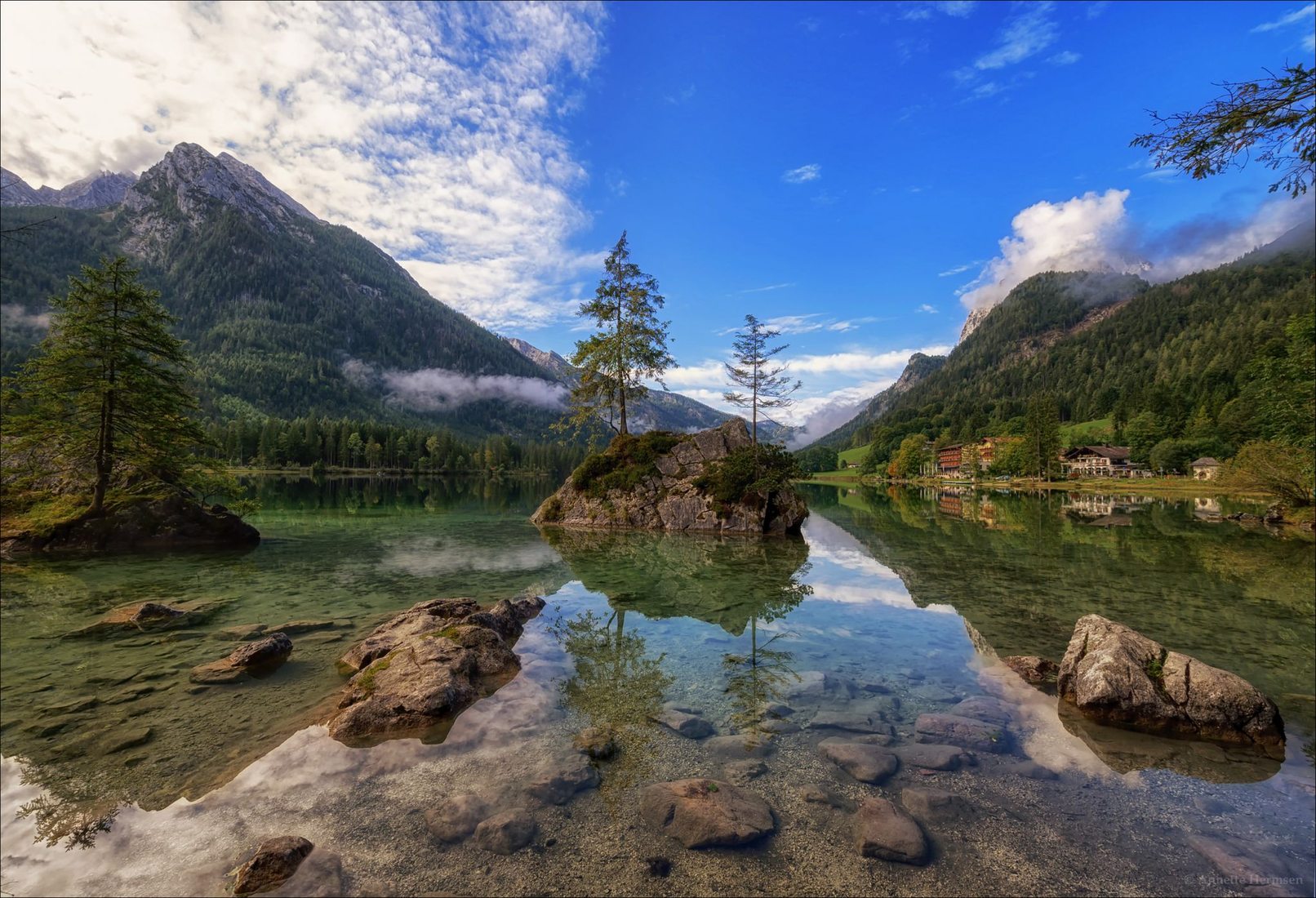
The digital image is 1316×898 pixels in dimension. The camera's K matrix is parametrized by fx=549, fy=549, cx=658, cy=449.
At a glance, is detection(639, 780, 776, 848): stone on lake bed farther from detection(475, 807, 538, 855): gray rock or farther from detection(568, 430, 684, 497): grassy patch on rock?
detection(568, 430, 684, 497): grassy patch on rock

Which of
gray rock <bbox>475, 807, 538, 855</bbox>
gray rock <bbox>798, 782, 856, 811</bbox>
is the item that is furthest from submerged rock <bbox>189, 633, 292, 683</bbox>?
gray rock <bbox>798, 782, 856, 811</bbox>

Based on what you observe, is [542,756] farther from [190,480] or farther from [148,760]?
[190,480]

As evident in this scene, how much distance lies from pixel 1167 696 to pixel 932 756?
17.9 ft

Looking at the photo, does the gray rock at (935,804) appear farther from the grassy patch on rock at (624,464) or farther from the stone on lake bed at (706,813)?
the grassy patch on rock at (624,464)

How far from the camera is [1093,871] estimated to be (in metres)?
6.79

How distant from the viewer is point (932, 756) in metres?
9.23

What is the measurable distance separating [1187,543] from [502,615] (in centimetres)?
4028

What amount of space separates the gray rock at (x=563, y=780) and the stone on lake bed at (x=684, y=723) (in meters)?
1.86

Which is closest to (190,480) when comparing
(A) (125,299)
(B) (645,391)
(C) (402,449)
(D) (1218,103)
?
(A) (125,299)

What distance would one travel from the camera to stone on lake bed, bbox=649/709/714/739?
9.98 m

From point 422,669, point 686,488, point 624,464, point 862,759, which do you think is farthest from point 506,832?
point 624,464

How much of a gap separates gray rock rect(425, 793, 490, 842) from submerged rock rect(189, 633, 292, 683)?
24.2ft

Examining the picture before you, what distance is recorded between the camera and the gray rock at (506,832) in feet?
23.2

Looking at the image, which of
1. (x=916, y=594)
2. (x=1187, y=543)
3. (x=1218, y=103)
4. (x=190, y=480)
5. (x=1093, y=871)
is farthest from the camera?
(x=1187, y=543)
